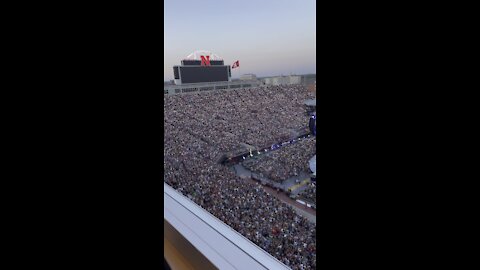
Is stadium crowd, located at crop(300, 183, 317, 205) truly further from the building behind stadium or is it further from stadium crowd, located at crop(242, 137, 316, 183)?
the building behind stadium

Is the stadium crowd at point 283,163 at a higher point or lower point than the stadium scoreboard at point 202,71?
lower

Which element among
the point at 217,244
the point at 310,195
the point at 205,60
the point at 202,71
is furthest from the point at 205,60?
the point at 217,244

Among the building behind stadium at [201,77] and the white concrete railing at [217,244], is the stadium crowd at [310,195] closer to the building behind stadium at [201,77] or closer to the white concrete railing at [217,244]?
the white concrete railing at [217,244]

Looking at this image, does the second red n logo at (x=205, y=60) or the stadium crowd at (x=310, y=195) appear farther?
the second red n logo at (x=205, y=60)

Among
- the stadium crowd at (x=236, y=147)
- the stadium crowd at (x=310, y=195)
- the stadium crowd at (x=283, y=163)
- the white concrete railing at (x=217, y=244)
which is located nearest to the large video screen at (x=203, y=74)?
the stadium crowd at (x=236, y=147)

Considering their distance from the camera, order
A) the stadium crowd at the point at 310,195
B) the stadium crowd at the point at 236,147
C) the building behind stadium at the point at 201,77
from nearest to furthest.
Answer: the stadium crowd at the point at 236,147 → the stadium crowd at the point at 310,195 → the building behind stadium at the point at 201,77
